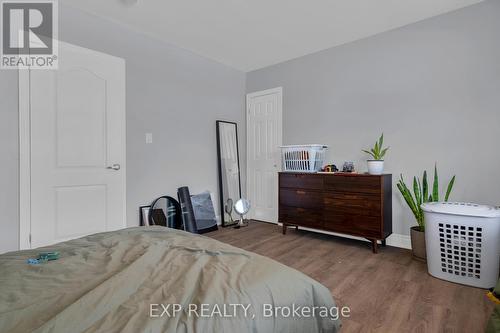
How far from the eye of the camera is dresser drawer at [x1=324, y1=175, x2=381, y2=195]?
8.56 ft

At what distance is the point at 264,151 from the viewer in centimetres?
402

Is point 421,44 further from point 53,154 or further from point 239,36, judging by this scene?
point 53,154

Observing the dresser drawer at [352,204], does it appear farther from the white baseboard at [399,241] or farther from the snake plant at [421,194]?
the white baseboard at [399,241]

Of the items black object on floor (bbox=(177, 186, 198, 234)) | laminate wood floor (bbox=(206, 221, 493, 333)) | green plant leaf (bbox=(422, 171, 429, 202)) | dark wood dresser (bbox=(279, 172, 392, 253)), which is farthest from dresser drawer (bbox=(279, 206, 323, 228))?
black object on floor (bbox=(177, 186, 198, 234))

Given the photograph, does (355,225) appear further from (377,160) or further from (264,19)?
(264,19)

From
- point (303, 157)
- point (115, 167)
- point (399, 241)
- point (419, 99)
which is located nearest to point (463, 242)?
point (399, 241)

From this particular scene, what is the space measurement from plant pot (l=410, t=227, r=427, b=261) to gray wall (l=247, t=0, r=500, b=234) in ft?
1.04

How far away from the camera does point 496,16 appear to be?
7.61 ft

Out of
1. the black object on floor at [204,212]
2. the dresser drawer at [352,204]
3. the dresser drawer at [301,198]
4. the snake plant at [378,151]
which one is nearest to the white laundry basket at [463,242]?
the dresser drawer at [352,204]

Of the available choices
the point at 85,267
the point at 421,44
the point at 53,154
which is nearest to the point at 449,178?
the point at 421,44

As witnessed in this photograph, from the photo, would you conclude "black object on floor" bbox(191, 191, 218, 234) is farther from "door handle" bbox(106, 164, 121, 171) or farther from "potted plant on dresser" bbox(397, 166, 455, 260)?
"potted plant on dresser" bbox(397, 166, 455, 260)

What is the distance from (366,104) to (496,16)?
127cm

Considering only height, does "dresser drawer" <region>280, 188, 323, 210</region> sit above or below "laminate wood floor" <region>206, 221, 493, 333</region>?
above

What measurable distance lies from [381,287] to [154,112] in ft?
9.52
